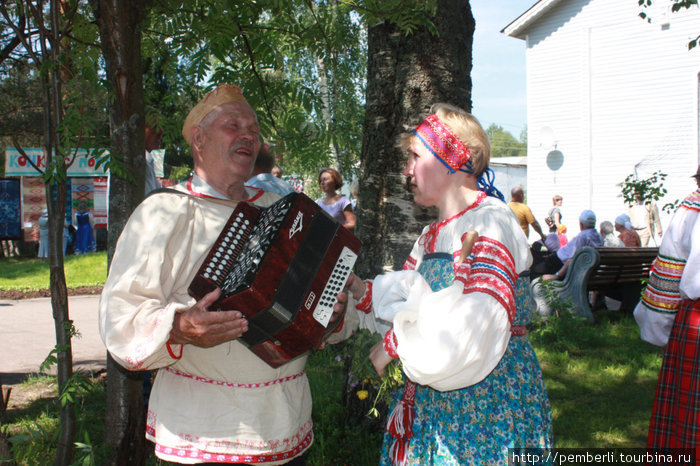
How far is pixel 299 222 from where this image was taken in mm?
2314

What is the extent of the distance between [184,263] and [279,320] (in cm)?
49

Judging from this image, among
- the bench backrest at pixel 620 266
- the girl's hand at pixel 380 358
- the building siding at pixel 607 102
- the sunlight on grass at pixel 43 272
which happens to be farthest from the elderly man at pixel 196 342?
the building siding at pixel 607 102

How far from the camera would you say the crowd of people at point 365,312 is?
2020mm

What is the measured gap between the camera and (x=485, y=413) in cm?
221

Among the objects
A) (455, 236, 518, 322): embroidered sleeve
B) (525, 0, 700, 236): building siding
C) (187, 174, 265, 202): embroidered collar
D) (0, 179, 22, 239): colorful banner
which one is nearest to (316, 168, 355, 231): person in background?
(187, 174, 265, 202): embroidered collar

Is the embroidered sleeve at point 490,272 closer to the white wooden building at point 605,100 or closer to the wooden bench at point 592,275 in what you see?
the wooden bench at point 592,275

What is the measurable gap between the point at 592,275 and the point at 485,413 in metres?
6.68

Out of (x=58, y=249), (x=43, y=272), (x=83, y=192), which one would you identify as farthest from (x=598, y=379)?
(x=83, y=192)

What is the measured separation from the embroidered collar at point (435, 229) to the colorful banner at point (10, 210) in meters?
20.0

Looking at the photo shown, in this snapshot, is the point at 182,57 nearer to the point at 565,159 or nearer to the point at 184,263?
the point at 184,263

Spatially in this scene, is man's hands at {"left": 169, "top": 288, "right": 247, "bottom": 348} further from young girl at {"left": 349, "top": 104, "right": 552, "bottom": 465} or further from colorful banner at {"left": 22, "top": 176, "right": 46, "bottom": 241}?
colorful banner at {"left": 22, "top": 176, "right": 46, "bottom": 241}

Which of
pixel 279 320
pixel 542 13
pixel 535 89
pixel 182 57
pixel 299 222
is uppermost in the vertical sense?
pixel 542 13

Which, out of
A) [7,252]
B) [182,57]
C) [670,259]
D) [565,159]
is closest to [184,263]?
[182,57]

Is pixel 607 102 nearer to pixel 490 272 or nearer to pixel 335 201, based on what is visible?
pixel 335 201
